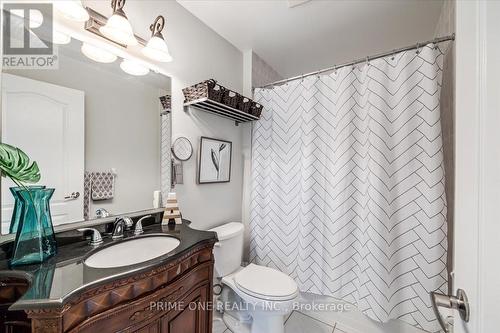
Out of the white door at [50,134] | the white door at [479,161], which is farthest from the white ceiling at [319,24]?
the white door at [479,161]

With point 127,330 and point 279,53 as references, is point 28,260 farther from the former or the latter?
point 279,53

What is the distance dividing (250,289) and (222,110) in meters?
1.34

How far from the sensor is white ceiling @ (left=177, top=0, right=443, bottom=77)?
5.08ft

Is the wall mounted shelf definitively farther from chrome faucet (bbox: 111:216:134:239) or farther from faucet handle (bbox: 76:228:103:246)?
faucet handle (bbox: 76:228:103:246)

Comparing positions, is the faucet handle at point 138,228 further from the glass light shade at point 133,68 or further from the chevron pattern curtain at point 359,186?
the chevron pattern curtain at point 359,186

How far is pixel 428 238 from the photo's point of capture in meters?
1.30

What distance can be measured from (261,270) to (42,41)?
1853 millimetres

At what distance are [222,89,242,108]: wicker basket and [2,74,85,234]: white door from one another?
87 cm

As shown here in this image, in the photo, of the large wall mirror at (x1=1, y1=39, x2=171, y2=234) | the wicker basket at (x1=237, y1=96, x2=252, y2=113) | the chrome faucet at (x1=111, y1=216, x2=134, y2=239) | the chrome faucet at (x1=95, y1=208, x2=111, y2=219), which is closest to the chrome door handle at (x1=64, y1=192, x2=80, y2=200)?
the large wall mirror at (x1=1, y1=39, x2=171, y2=234)

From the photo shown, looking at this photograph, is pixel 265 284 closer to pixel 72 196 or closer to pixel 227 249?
pixel 227 249

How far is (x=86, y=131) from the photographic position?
109 cm

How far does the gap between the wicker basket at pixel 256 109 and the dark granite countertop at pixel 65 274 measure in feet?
4.13

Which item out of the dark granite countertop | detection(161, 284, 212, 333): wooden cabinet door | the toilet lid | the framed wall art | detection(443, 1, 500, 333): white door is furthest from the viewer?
the framed wall art

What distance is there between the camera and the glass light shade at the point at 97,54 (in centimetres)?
109
